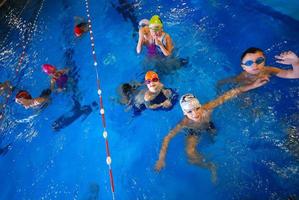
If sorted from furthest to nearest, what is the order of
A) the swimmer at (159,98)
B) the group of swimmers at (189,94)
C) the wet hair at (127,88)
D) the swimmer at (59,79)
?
the swimmer at (59,79) < the wet hair at (127,88) < the swimmer at (159,98) < the group of swimmers at (189,94)

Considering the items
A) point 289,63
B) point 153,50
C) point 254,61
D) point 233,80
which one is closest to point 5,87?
point 153,50

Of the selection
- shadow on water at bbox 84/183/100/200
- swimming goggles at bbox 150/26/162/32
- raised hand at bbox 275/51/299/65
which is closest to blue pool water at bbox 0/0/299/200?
shadow on water at bbox 84/183/100/200

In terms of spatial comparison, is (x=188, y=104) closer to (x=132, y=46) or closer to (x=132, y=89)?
(x=132, y=89)

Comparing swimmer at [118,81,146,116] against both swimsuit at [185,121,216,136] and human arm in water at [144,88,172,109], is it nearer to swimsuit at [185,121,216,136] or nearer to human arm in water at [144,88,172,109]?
human arm in water at [144,88,172,109]

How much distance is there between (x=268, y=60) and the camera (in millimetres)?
5438

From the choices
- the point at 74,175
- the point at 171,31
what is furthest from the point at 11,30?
the point at 74,175

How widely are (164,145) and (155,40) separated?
89.0 inches

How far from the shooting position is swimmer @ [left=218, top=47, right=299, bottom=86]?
4.79 metres

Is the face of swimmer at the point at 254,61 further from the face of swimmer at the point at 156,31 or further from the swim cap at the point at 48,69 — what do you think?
the swim cap at the point at 48,69

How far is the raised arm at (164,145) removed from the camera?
4.87 m

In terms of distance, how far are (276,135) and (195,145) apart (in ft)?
4.14

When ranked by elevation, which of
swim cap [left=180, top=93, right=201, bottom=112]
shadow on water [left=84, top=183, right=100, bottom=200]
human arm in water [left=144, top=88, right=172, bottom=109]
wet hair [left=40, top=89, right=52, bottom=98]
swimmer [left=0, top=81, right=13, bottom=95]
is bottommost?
shadow on water [left=84, top=183, right=100, bottom=200]

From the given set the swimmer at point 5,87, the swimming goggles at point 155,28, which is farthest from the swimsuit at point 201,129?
the swimmer at point 5,87

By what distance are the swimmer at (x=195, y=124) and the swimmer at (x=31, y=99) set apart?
10.8 ft
